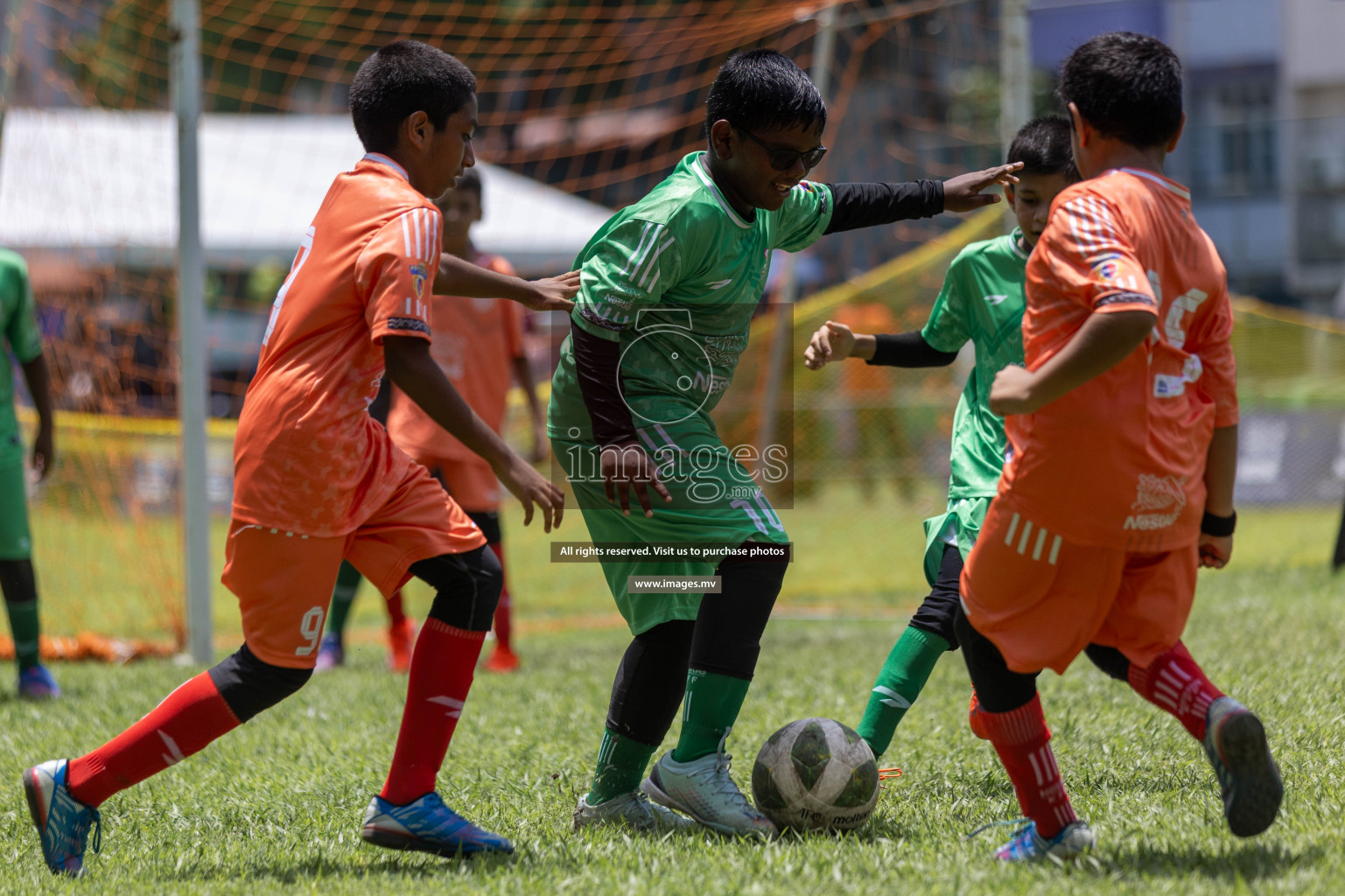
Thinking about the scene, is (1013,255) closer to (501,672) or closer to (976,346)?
(976,346)

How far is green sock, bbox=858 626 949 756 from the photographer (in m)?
3.46

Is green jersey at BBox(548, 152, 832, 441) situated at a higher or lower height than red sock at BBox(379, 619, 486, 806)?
higher

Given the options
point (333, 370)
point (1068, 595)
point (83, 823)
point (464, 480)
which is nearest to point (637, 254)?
point (333, 370)

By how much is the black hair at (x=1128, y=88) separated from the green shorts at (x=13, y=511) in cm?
452

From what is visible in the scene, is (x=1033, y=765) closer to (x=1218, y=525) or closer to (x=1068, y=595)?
(x=1068, y=595)

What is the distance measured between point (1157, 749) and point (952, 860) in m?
1.29

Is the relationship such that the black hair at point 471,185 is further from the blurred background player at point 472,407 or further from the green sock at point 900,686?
the green sock at point 900,686

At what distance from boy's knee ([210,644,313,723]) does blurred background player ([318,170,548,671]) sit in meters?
2.98

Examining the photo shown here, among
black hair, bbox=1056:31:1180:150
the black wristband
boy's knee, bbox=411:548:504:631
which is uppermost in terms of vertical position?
black hair, bbox=1056:31:1180:150

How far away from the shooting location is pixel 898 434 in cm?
1247

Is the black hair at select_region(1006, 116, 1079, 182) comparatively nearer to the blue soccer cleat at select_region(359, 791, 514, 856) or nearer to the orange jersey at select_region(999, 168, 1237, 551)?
the orange jersey at select_region(999, 168, 1237, 551)

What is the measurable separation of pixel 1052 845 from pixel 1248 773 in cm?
43

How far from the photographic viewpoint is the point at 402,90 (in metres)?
2.87

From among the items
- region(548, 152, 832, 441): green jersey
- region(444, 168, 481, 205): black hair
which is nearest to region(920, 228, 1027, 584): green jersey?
region(548, 152, 832, 441): green jersey
